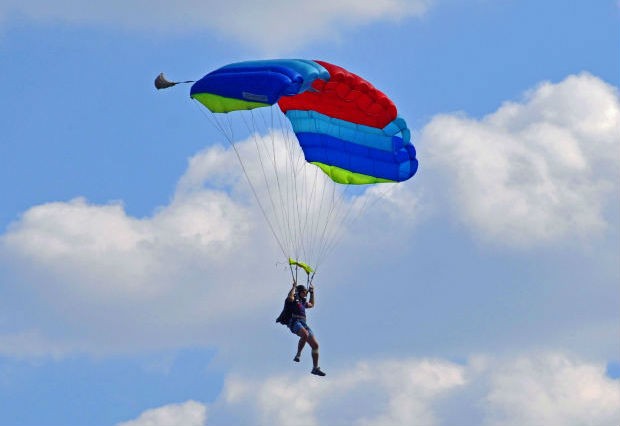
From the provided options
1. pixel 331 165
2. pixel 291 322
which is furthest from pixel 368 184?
pixel 291 322

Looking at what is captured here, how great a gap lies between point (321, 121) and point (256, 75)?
423 cm

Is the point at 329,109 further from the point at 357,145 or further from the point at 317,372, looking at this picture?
the point at 317,372

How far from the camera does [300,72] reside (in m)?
53.6

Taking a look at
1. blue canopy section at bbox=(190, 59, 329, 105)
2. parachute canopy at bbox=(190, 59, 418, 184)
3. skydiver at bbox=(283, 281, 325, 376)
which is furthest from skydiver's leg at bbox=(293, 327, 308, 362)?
blue canopy section at bbox=(190, 59, 329, 105)

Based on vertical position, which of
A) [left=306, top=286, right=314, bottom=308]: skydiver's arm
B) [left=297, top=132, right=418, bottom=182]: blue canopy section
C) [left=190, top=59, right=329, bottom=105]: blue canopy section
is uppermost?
[left=297, top=132, right=418, bottom=182]: blue canopy section

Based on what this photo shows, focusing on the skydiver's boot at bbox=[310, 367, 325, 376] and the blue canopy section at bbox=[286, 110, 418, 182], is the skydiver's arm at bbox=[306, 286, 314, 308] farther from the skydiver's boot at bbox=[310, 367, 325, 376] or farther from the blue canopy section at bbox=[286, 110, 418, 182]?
the blue canopy section at bbox=[286, 110, 418, 182]

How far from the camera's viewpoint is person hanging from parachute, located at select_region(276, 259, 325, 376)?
180 feet

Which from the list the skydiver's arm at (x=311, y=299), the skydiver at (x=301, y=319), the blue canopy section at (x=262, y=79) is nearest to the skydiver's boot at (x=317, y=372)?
the skydiver at (x=301, y=319)

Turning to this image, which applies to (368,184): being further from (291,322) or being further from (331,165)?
(291,322)

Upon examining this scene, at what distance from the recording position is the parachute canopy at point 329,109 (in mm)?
53781

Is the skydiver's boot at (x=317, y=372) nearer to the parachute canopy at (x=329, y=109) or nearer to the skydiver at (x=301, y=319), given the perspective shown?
the skydiver at (x=301, y=319)

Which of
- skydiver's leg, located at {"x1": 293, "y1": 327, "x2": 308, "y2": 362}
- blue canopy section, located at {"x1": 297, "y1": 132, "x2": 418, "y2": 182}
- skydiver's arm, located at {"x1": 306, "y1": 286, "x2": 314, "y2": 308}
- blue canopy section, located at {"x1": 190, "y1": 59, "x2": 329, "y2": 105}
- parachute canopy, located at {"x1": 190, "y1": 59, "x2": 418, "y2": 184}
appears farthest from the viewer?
blue canopy section, located at {"x1": 297, "y1": 132, "x2": 418, "y2": 182}

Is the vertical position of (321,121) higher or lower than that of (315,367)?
higher

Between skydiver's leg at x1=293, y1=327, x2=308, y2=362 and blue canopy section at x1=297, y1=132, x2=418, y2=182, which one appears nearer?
skydiver's leg at x1=293, y1=327, x2=308, y2=362
